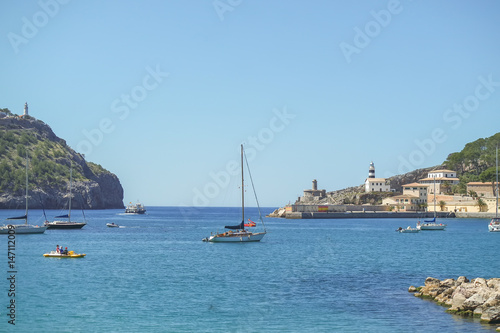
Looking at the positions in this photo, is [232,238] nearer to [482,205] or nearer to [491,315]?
[491,315]

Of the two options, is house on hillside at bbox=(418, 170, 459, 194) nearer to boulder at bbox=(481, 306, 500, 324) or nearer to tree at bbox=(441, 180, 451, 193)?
tree at bbox=(441, 180, 451, 193)

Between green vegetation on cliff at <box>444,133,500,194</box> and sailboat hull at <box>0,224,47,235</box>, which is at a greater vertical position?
green vegetation on cliff at <box>444,133,500,194</box>

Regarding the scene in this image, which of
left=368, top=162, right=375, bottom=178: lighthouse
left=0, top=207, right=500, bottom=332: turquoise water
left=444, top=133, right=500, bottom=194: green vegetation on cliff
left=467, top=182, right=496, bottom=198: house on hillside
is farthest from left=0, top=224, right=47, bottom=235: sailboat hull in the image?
left=368, top=162, right=375, bottom=178: lighthouse

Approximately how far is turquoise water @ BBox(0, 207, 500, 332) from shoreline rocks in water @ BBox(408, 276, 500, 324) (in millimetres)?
700

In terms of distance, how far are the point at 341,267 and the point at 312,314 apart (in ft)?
58.0

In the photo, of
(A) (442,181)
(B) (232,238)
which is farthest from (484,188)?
(B) (232,238)

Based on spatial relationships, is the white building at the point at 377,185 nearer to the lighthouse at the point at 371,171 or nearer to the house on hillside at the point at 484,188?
the lighthouse at the point at 371,171

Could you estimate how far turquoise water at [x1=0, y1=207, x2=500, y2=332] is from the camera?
85.4 feet

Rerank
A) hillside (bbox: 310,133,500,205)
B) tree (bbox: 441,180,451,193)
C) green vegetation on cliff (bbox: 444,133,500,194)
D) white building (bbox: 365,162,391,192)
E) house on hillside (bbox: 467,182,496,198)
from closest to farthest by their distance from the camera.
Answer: house on hillside (bbox: 467,182,496,198) → green vegetation on cliff (bbox: 444,133,500,194) → hillside (bbox: 310,133,500,205) → tree (bbox: 441,180,451,193) → white building (bbox: 365,162,391,192)

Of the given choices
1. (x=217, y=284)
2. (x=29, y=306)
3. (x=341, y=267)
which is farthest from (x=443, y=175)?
(x=29, y=306)

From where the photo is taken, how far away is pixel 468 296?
28375 millimetres

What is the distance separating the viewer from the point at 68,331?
24672 millimetres

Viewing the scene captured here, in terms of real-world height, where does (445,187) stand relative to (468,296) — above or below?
above

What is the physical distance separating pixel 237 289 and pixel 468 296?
12.8 m
